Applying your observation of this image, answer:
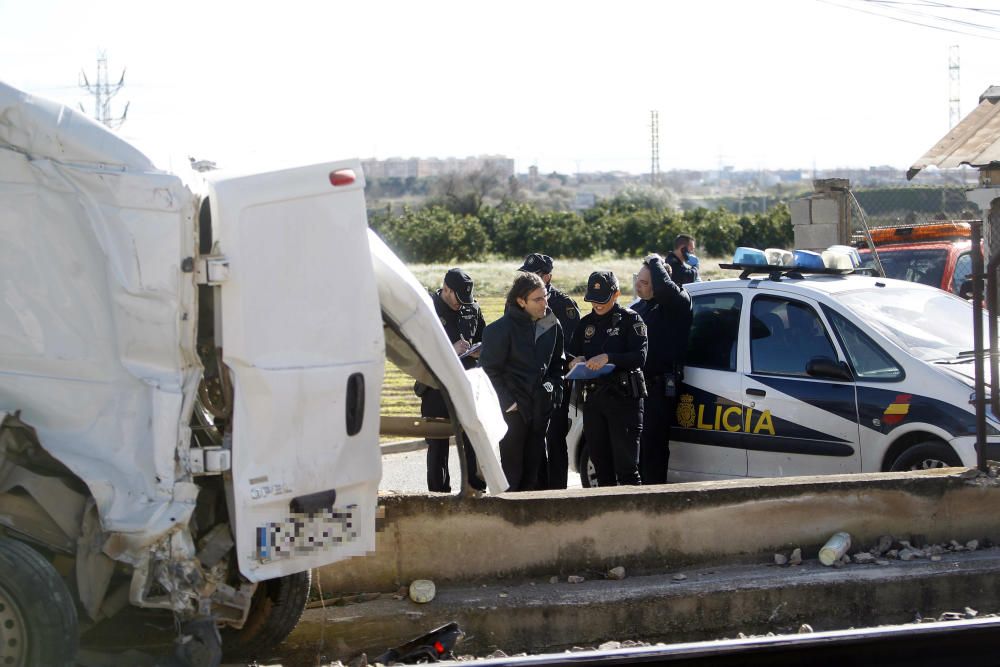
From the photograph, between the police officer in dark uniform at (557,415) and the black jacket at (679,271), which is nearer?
the police officer in dark uniform at (557,415)

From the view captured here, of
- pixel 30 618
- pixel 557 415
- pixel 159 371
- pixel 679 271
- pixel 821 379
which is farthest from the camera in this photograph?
pixel 679 271

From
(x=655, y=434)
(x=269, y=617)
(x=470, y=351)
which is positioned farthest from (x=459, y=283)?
(x=269, y=617)

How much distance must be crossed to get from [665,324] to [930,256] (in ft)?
17.7

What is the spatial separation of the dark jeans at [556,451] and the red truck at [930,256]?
5228 millimetres

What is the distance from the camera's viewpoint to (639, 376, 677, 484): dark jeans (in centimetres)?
821

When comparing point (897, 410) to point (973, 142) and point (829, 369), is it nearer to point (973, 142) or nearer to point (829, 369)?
point (829, 369)

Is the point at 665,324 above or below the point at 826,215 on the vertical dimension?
below

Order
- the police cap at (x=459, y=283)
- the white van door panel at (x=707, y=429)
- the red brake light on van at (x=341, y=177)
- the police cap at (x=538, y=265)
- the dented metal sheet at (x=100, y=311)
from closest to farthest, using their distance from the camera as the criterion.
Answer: the dented metal sheet at (x=100, y=311), the red brake light on van at (x=341, y=177), the white van door panel at (x=707, y=429), the police cap at (x=459, y=283), the police cap at (x=538, y=265)

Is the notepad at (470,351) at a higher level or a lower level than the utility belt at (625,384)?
higher

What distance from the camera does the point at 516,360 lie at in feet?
24.9

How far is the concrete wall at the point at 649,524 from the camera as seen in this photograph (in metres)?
6.19

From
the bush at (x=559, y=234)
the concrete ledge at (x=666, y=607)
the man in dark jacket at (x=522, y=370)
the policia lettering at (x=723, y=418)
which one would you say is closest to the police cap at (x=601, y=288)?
the man in dark jacket at (x=522, y=370)

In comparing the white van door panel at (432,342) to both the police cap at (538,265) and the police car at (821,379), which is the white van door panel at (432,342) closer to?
the police car at (821,379)

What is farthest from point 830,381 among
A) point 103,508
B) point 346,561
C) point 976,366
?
point 103,508
